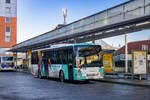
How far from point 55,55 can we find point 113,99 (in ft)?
40.4

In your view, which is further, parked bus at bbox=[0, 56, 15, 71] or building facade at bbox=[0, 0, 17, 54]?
building facade at bbox=[0, 0, 17, 54]

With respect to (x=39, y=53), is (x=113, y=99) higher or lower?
lower

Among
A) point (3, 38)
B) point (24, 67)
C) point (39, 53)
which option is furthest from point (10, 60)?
point (3, 38)

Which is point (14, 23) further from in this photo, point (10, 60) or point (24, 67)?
point (10, 60)

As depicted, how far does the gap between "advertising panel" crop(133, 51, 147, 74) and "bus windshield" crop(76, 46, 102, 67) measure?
2938 mm

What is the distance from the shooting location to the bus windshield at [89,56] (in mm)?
19281

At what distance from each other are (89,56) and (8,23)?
75979mm

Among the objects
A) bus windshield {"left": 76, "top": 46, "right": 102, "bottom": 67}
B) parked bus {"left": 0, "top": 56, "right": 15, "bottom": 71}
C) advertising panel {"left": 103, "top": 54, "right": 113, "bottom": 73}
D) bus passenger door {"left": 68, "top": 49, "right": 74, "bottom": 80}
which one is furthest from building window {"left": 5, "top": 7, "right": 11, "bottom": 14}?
bus windshield {"left": 76, "top": 46, "right": 102, "bottom": 67}

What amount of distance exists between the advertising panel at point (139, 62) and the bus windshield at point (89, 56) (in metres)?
2.94

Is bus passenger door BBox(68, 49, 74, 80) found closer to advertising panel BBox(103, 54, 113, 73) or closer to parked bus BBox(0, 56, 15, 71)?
advertising panel BBox(103, 54, 113, 73)

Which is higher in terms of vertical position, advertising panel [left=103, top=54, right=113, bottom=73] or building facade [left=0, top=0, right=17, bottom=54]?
building facade [left=0, top=0, right=17, bottom=54]

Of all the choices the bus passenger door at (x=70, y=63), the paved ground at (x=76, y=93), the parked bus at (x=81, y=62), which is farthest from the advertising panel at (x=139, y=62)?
the bus passenger door at (x=70, y=63)

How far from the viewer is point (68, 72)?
66.7 ft

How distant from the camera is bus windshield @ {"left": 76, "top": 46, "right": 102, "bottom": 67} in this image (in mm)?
19281
